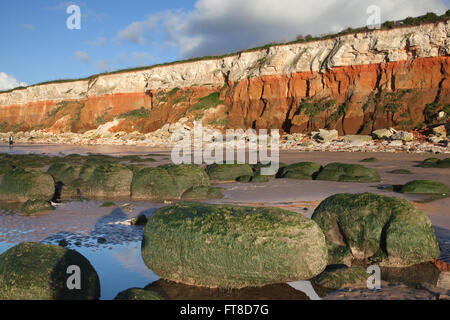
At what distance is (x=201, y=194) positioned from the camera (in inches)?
419

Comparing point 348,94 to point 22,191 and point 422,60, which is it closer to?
point 422,60

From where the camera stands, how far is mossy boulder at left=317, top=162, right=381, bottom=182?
1278 centimetres

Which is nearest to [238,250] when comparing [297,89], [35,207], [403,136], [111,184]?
[35,207]

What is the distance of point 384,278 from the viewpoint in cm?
509

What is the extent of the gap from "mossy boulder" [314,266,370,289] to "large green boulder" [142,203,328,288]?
0.11 metres

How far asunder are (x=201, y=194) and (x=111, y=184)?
9.73ft

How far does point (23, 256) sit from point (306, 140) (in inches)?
1050

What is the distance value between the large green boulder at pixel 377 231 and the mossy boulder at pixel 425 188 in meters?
5.34

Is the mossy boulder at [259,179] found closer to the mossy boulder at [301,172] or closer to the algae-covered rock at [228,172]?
the algae-covered rock at [228,172]

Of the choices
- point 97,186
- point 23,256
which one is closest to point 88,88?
point 97,186

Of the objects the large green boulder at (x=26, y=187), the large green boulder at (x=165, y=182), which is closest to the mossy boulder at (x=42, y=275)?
the large green boulder at (x=165, y=182)

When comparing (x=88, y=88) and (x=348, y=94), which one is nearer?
(x=348, y=94)

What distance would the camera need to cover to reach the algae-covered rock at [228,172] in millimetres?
14289

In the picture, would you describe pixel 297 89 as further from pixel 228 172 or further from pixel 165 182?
pixel 165 182
